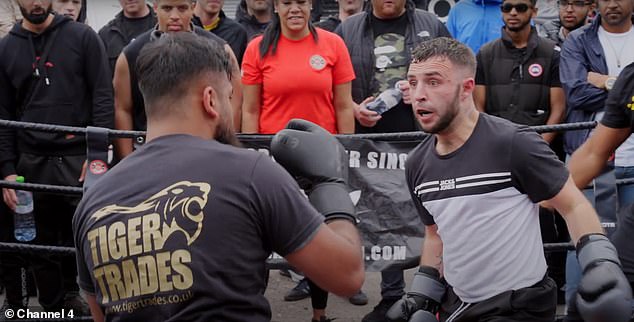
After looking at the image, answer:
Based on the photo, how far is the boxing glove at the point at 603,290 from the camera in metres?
3.13

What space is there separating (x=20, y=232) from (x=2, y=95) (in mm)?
919

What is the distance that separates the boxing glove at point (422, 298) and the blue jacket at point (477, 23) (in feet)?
10.1

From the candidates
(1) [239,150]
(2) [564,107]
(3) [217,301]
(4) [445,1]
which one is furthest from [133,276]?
(4) [445,1]

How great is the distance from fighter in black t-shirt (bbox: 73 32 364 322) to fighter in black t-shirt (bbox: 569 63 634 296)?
2.13m

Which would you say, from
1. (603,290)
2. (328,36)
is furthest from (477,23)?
(603,290)

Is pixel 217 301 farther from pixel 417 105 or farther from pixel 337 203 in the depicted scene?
pixel 417 105

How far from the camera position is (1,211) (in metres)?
5.66

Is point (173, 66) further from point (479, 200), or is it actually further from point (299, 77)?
point (299, 77)

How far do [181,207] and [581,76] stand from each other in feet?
13.1

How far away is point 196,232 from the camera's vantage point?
2422 mm

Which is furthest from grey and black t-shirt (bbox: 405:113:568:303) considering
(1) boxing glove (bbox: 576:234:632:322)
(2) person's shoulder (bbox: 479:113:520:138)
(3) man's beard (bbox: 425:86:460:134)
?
(1) boxing glove (bbox: 576:234:632:322)

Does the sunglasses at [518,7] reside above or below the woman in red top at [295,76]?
above

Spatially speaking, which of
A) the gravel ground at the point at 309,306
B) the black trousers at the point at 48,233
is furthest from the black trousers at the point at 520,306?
the black trousers at the point at 48,233

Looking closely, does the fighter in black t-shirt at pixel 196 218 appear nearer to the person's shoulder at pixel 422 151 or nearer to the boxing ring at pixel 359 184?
the person's shoulder at pixel 422 151
